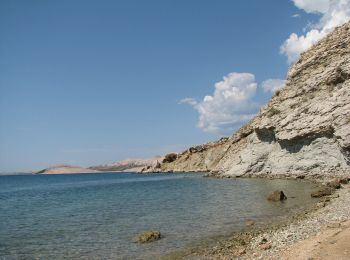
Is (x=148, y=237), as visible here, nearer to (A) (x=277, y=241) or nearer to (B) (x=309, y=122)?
(A) (x=277, y=241)

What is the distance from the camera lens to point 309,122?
4606cm

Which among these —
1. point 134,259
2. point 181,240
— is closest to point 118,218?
point 181,240

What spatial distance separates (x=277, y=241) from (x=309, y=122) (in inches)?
1335

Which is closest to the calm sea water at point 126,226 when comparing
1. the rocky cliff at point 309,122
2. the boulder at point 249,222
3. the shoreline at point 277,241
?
the boulder at point 249,222

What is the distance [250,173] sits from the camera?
190ft

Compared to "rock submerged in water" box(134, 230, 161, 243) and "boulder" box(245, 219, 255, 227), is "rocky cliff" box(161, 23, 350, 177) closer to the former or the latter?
"boulder" box(245, 219, 255, 227)

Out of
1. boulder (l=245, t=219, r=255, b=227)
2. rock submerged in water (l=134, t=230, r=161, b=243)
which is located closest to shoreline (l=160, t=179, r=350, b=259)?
boulder (l=245, t=219, r=255, b=227)

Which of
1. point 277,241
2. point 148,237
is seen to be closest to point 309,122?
point 148,237

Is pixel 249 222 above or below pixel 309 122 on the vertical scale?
below

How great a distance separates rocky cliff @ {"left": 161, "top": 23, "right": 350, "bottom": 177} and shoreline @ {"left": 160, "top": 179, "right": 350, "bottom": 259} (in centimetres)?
2284

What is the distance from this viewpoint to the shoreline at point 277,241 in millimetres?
13008

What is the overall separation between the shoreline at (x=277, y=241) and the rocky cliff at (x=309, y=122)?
2284 centimetres

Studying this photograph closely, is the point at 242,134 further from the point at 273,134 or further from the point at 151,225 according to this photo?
the point at 151,225

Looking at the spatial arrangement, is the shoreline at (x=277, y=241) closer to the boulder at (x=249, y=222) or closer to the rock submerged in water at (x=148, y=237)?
the boulder at (x=249, y=222)
